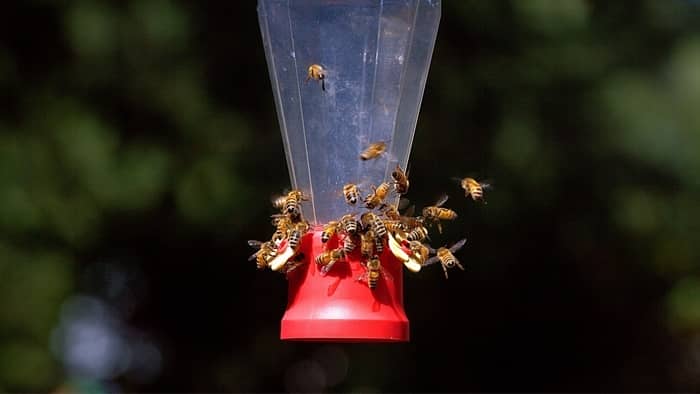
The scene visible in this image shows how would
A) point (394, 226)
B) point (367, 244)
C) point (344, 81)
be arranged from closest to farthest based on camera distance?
point (367, 244), point (394, 226), point (344, 81)

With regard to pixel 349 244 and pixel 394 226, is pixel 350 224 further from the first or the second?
pixel 394 226

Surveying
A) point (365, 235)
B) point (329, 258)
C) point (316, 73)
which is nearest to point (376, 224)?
point (365, 235)

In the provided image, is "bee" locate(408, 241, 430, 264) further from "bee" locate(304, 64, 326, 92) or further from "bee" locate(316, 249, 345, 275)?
"bee" locate(304, 64, 326, 92)

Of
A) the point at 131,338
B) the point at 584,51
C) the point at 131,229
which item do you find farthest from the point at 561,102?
the point at 131,338

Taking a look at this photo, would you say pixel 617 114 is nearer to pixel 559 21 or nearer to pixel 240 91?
pixel 559 21

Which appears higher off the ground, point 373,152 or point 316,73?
point 316,73
